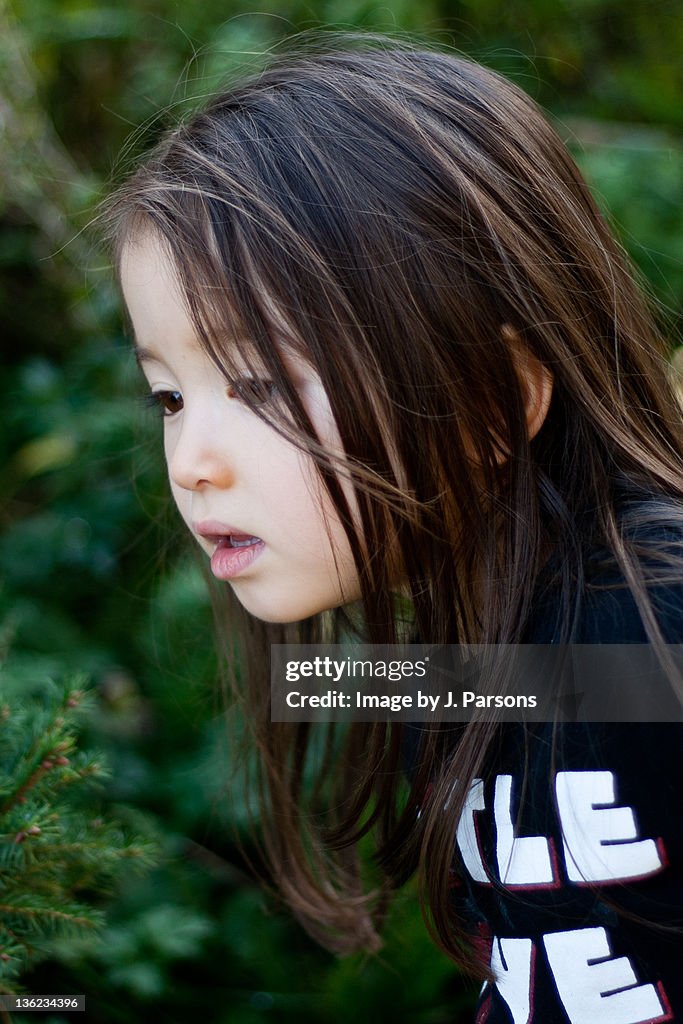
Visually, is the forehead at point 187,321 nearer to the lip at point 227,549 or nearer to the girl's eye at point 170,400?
the girl's eye at point 170,400

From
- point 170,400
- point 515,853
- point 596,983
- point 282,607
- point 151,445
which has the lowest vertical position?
point 596,983

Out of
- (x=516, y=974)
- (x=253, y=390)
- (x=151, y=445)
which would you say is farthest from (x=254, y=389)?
(x=151, y=445)

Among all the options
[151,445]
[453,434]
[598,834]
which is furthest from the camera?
[151,445]

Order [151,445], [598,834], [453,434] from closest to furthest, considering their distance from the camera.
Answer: [598,834] < [453,434] < [151,445]

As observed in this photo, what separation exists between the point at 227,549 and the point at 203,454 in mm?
106

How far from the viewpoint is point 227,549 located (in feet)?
3.00

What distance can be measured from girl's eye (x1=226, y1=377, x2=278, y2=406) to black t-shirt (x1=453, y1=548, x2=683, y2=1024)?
1.08 feet

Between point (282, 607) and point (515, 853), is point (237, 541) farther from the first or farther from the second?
point (515, 853)

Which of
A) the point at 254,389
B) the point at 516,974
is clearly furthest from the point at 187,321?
the point at 516,974

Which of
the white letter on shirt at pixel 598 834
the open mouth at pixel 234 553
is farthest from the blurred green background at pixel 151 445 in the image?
the white letter on shirt at pixel 598 834

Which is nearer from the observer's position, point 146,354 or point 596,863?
point 596,863

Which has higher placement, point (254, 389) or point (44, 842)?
point (254, 389)

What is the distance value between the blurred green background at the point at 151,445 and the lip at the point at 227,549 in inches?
17.7

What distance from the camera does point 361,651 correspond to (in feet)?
3.81
